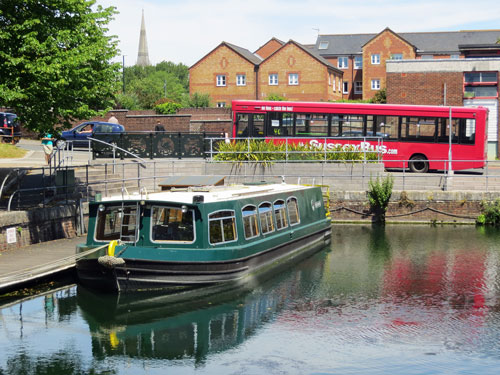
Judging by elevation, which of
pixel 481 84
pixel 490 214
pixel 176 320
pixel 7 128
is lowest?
pixel 176 320

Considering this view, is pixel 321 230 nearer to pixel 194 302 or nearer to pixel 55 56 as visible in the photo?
pixel 194 302

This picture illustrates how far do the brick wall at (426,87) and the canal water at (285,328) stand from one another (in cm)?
2750

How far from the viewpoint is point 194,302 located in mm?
17766

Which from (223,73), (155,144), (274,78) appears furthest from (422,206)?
(223,73)

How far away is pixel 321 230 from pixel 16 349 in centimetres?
1440

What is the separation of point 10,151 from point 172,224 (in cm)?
2128

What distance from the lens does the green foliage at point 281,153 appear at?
31125mm

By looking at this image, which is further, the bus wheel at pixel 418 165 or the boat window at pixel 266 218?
the bus wheel at pixel 418 165

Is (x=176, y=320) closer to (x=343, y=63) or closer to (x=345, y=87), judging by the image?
(x=345, y=87)

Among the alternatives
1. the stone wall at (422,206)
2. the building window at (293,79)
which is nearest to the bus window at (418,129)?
the stone wall at (422,206)

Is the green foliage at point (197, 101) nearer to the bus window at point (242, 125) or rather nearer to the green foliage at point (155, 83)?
the green foliage at point (155, 83)

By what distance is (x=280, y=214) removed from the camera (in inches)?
895

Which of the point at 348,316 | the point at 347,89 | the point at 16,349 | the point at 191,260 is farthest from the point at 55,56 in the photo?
the point at 347,89

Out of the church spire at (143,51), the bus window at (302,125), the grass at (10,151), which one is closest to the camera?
the bus window at (302,125)
